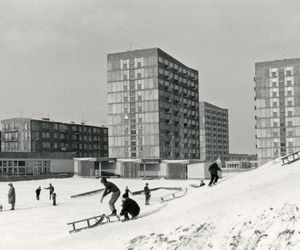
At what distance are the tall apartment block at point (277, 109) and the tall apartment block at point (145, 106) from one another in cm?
2337

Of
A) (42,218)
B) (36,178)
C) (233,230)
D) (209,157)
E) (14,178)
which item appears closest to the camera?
(233,230)

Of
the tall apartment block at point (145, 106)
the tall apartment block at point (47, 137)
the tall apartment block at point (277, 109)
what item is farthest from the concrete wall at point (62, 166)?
the tall apartment block at point (277, 109)

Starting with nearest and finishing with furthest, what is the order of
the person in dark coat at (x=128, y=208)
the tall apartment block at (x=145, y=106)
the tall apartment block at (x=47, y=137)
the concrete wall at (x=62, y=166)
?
the person in dark coat at (x=128, y=208)
the concrete wall at (x=62, y=166)
the tall apartment block at (x=145, y=106)
the tall apartment block at (x=47, y=137)

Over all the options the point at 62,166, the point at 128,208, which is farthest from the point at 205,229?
the point at 62,166

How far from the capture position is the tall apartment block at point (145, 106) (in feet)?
349

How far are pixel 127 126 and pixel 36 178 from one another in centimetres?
4661

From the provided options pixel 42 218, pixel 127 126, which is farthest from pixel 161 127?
pixel 42 218

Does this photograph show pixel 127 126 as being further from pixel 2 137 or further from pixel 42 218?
pixel 42 218

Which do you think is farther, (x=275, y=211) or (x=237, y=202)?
(x=237, y=202)

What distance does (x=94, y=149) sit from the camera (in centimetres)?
14162

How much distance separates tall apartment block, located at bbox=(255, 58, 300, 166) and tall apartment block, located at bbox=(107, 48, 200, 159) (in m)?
23.4

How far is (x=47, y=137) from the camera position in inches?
4988

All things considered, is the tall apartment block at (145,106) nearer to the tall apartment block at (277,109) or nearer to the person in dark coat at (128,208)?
the tall apartment block at (277,109)

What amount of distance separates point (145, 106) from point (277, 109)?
3863 cm
